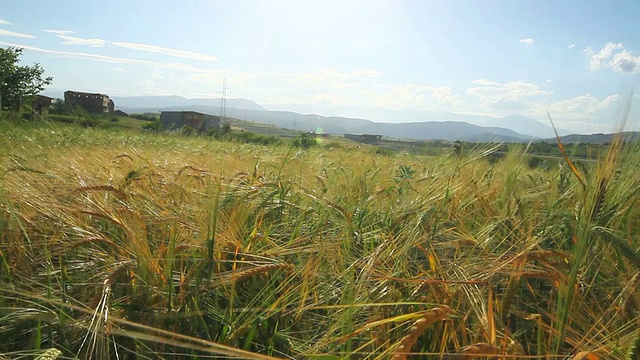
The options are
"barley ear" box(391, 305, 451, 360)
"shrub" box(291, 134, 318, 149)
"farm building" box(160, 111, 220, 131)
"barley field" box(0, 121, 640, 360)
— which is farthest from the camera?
"farm building" box(160, 111, 220, 131)

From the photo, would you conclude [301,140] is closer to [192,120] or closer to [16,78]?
[192,120]

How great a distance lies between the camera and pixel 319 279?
1176mm

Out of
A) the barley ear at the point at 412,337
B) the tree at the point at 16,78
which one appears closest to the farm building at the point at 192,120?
the tree at the point at 16,78

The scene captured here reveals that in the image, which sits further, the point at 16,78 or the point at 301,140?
the point at 16,78

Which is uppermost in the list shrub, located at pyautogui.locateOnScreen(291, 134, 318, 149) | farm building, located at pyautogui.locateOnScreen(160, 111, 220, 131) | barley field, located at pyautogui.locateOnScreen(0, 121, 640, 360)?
farm building, located at pyautogui.locateOnScreen(160, 111, 220, 131)

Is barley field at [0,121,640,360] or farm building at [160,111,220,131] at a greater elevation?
farm building at [160,111,220,131]

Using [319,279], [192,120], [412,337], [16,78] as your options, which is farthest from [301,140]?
[16,78]

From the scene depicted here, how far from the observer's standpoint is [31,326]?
107 cm

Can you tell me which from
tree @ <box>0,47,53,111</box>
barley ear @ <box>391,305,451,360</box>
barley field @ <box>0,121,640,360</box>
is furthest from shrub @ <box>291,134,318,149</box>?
tree @ <box>0,47,53,111</box>

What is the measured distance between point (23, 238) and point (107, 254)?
1.09ft

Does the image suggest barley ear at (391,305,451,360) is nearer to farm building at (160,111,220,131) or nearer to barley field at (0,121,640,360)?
barley field at (0,121,640,360)

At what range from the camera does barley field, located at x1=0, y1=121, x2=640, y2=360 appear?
0.89m

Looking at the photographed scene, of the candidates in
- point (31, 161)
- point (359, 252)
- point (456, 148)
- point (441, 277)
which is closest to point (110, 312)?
point (359, 252)

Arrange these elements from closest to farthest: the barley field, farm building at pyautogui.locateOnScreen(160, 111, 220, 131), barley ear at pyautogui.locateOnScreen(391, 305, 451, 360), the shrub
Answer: barley ear at pyautogui.locateOnScreen(391, 305, 451, 360) → the barley field → the shrub → farm building at pyautogui.locateOnScreen(160, 111, 220, 131)
